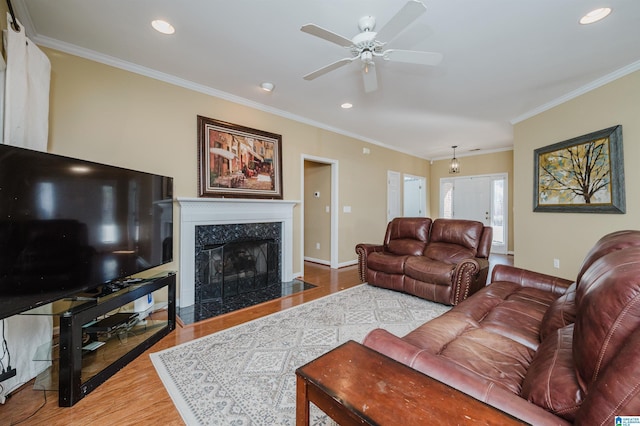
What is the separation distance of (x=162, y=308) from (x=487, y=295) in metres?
3.23

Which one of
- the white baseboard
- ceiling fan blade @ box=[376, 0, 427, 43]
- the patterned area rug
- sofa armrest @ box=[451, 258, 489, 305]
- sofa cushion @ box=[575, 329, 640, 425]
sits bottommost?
the patterned area rug

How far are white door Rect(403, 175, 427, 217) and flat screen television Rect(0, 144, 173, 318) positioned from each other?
6.73 metres

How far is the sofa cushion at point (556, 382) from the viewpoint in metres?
0.76

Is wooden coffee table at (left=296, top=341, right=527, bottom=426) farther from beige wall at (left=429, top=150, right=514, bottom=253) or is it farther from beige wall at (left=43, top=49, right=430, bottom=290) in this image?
beige wall at (left=429, top=150, right=514, bottom=253)

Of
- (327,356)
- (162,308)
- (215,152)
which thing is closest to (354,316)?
(327,356)

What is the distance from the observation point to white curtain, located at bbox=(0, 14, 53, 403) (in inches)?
66.1

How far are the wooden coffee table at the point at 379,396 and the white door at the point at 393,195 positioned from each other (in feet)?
18.0

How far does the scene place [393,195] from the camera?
6.41 m

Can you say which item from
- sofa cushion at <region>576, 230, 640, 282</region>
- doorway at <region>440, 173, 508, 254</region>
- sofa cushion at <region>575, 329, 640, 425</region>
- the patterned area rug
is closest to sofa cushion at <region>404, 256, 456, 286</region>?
the patterned area rug

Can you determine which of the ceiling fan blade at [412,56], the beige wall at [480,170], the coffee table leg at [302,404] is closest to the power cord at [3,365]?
the coffee table leg at [302,404]

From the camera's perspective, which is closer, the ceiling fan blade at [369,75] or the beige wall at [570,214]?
the ceiling fan blade at [369,75]

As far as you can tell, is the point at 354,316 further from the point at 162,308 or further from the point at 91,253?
the point at 91,253

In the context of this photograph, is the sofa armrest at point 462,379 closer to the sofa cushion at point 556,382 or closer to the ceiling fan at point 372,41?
the sofa cushion at point 556,382

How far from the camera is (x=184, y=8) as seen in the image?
6.42 feet
